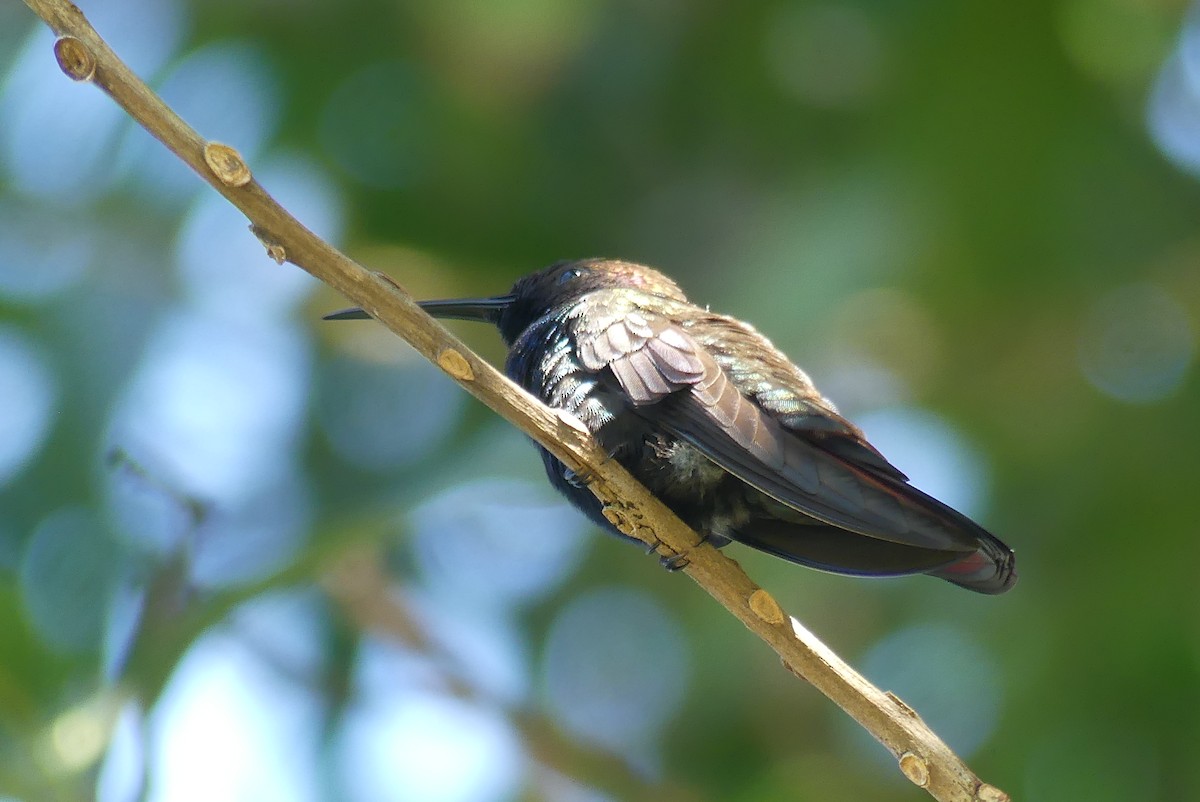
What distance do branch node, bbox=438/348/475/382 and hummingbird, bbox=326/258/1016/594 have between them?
469 millimetres

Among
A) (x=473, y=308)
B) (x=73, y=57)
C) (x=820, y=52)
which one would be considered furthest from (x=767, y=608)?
(x=820, y=52)

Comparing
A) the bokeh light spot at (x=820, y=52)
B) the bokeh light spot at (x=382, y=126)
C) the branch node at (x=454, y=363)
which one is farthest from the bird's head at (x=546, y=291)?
the bokeh light spot at (x=820, y=52)

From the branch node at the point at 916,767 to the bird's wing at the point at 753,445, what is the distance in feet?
1.34

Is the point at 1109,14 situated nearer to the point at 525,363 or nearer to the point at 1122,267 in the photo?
the point at 1122,267

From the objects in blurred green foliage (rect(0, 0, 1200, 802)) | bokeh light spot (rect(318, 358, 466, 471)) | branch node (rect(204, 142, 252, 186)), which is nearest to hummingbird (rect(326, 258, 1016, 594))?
branch node (rect(204, 142, 252, 186))

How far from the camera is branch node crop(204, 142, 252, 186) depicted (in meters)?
1.93

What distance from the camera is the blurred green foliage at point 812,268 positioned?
4887 mm

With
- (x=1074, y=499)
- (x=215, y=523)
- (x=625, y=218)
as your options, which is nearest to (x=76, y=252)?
(x=625, y=218)

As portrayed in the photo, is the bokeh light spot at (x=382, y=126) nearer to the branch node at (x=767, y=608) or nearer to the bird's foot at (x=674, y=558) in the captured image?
the bird's foot at (x=674, y=558)

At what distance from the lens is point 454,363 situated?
2.11 m

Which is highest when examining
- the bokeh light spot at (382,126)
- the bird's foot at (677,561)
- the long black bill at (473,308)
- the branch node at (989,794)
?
the bokeh light spot at (382,126)

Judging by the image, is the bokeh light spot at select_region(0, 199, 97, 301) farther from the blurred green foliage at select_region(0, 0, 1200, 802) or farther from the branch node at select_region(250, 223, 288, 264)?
the branch node at select_region(250, 223, 288, 264)

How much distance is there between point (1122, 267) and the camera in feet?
16.8

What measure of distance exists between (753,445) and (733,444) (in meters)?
0.04
